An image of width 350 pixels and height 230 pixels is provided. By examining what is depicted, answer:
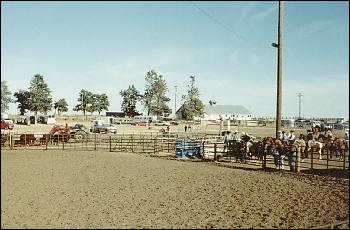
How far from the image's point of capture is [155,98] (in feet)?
278

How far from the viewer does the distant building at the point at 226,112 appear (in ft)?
385

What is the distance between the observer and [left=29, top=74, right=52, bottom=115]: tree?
75.7m

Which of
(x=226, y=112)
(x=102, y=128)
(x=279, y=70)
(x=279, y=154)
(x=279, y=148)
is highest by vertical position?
(x=279, y=70)

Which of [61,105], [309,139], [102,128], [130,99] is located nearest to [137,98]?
[130,99]

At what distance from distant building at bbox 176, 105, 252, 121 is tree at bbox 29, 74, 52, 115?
46341 millimetres

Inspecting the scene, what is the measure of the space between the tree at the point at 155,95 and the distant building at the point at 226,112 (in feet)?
95.4

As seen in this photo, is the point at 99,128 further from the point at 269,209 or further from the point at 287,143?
the point at 269,209

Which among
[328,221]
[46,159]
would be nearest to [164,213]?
[328,221]

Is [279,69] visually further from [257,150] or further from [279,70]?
[257,150]

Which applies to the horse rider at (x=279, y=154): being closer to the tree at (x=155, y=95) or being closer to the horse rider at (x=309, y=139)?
the horse rider at (x=309, y=139)

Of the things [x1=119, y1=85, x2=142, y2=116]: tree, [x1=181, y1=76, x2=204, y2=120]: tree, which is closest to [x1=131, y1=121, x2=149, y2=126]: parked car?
[x1=181, y1=76, x2=204, y2=120]: tree

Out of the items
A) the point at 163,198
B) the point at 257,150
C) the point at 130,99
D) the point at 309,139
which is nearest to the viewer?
the point at 163,198

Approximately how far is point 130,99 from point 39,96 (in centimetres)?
3127

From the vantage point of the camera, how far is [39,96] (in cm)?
7656
